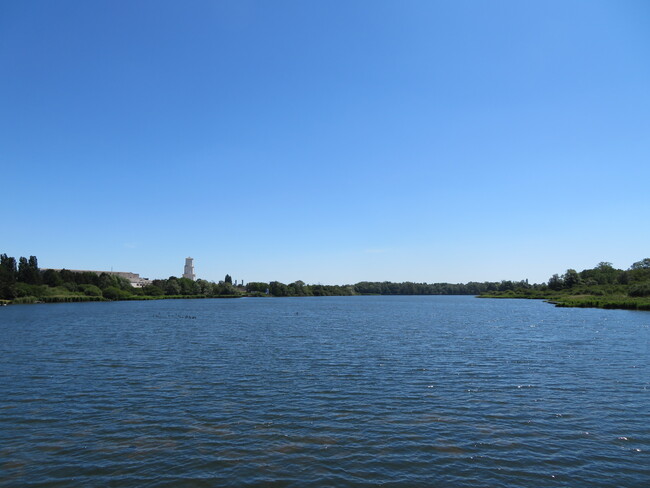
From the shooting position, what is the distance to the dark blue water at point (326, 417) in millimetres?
13656

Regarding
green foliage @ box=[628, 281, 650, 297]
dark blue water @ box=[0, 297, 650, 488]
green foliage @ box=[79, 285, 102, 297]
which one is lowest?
dark blue water @ box=[0, 297, 650, 488]

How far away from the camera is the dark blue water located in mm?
13656

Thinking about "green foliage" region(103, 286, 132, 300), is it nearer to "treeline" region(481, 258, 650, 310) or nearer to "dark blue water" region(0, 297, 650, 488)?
"dark blue water" region(0, 297, 650, 488)

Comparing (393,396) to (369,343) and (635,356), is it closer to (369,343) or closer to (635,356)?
(369,343)

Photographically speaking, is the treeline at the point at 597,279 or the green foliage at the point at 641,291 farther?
the treeline at the point at 597,279

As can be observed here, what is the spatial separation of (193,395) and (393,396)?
34.9ft

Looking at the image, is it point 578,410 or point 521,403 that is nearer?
point 578,410

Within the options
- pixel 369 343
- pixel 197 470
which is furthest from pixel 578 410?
pixel 369 343

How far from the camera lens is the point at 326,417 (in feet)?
62.1

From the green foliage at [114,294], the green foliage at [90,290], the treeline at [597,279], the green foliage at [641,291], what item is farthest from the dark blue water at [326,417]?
the green foliage at [114,294]

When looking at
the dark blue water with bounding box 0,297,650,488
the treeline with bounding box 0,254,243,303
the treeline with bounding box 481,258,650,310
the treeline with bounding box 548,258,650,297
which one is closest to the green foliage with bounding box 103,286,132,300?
the treeline with bounding box 0,254,243,303

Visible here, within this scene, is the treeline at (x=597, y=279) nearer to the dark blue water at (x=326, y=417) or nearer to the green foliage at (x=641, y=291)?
the green foliage at (x=641, y=291)

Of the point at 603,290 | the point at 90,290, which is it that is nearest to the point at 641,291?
the point at 603,290

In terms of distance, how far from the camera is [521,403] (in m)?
21.2
